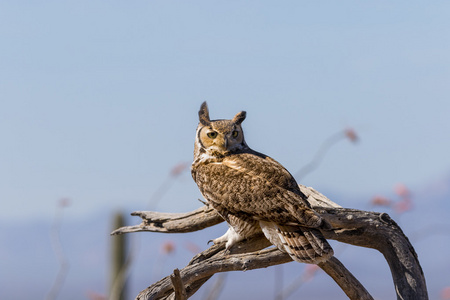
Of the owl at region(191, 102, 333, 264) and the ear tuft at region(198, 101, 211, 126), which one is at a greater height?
the ear tuft at region(198, 101, 211, 126)

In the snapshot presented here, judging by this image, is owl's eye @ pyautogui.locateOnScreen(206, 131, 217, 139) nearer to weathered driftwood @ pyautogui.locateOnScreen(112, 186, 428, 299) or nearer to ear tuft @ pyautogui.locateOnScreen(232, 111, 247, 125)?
ear tuft @ pyautogui.locateOnScreen(232, 111, 247, 125)

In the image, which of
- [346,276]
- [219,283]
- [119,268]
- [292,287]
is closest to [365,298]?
[346,276]

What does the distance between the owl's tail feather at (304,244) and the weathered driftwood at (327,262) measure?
348mm

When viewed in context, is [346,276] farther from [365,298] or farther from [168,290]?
[168,290]

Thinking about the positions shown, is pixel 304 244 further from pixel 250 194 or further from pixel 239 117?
pixel 239 117

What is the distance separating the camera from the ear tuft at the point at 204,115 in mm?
4796

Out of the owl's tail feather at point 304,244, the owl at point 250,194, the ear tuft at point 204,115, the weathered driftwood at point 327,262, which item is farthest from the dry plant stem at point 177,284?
the ear tuft at point 204,115

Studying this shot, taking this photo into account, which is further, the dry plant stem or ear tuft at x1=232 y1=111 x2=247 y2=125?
ear tuft at x1=232 y1=111 x2=247 y2=125

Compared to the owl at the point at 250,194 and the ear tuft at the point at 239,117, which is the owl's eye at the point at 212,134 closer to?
the owl at the point at 250,194

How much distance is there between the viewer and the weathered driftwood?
433 centimetres

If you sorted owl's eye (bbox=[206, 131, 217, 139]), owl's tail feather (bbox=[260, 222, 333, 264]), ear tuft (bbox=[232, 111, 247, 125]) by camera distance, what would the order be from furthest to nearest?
1. ear tuft (bbox=[232, 111, 247, 125])
2. owl's eye (bbox=[206, 131, 217, 139])
3. owl's tail feather (bbox=[260, 222, 333, 264])

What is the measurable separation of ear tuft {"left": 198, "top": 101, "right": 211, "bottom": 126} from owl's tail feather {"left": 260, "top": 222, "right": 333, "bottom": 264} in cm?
119

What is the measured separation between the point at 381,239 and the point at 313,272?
115 centimetres

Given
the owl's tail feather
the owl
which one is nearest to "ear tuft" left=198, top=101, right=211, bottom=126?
the owl
